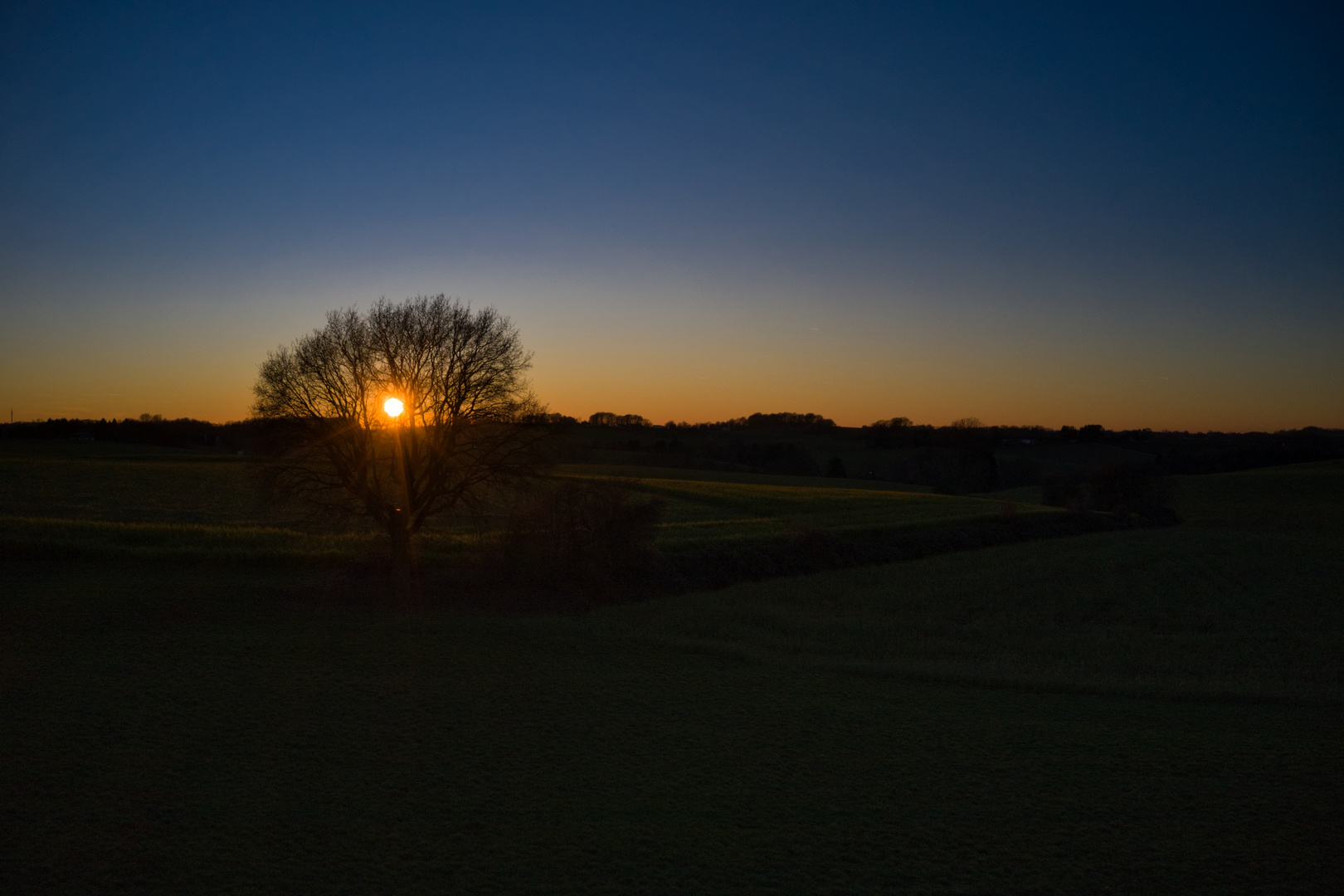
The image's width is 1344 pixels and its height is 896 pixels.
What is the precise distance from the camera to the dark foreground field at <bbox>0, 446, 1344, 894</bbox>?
670 cm

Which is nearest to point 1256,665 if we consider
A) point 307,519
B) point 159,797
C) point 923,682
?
point 923,682

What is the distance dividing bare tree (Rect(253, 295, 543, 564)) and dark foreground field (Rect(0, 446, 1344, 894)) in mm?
3362

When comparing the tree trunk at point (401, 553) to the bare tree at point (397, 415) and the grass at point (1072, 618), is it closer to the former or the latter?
the bare tree at point (397, 415)

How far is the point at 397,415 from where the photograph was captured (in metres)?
21.3

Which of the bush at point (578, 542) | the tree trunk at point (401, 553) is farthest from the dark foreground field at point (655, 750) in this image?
the bush at point (578, 542)

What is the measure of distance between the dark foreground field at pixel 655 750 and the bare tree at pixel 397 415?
336 cm

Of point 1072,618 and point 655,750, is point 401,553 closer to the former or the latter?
point 655,750

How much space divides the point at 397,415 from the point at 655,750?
1429 cm

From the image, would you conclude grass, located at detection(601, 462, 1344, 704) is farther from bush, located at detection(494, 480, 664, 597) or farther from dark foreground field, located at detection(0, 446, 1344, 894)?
bush, located at detection(494, 480, 664, 597)

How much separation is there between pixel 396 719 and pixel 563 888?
522 centimetres

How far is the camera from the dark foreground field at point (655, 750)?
6.70 meters

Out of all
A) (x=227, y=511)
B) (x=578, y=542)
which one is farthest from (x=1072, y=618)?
(x=227, y=511)

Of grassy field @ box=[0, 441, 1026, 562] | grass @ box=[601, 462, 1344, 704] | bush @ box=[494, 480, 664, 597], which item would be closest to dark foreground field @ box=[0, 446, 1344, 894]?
grass @ box=[601, 462, 1344, 704]

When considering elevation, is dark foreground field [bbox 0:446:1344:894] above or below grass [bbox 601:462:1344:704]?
above
